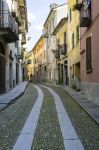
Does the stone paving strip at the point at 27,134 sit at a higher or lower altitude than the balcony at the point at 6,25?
lower

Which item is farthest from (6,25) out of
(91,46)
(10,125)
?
(10,125)

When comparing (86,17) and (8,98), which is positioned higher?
(86,17)

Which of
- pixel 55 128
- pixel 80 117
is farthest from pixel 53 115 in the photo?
pixel 55 128

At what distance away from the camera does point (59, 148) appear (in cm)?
759

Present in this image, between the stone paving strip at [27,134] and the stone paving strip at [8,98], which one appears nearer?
the stone paving strip at [27,134]

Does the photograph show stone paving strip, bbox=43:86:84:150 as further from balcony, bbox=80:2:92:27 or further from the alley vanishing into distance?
balcony, bbox=80:2:92:27

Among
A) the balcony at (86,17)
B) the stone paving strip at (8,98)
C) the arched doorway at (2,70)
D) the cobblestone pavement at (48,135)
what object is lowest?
the cobblestone pavement at (48,135)

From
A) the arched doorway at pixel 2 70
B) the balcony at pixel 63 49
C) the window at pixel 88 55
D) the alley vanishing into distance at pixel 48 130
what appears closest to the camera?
the alley vanishing into distance at pixel 48 130

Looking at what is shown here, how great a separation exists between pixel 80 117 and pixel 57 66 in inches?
1204

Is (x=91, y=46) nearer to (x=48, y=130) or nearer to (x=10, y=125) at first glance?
(x=10, y=125)

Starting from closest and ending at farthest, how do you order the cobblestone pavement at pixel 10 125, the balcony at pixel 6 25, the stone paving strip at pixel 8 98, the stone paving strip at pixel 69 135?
the stone paving strip at pixel 69 135
the cobblestone pavement at pixel 10 125
the stone paving strip at pixel 8 98
the balcony at pixel 6 25

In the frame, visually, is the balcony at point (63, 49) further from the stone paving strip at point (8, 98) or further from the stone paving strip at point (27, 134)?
the stone paving strip at point (27, 134)

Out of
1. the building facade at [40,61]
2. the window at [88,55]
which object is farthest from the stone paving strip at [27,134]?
the building facade at [40,61]

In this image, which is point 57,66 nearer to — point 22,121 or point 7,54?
point 7,54
